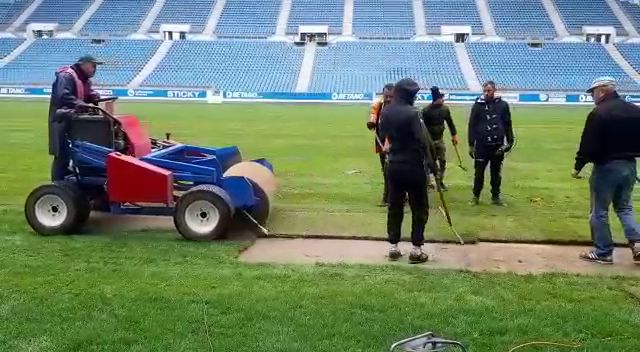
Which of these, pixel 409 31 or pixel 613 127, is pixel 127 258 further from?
pixel 409 31

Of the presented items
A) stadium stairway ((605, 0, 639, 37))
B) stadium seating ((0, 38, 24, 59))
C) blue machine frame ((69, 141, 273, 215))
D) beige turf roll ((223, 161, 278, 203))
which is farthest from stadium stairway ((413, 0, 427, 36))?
blue machine frame ((69, 141, 273, 215))

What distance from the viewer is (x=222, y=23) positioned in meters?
51.9

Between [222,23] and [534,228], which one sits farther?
[222,23]

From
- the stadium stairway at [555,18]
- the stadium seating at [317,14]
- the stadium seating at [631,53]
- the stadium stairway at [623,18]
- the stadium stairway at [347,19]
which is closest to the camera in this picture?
the stadium seating at [631,53]

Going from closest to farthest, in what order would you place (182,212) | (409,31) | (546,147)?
1. (182,212)
2. (546,147)
3. (409,31)

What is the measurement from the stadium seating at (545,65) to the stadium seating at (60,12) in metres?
30.6

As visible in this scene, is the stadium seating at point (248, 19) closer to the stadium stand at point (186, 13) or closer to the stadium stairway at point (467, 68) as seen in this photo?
the stadium stand at point (186, 13)

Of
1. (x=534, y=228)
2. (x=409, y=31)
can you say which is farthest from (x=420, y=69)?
(x=534, y=228)

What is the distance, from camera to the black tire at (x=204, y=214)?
734cm

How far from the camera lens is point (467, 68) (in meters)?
43.9

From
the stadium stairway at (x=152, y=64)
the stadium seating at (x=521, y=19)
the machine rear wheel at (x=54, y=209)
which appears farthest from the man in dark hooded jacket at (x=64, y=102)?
the stadium seating at (x=521, y=19)

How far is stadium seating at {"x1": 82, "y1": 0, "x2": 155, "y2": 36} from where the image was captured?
5081cm

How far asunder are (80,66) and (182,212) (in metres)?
2.14

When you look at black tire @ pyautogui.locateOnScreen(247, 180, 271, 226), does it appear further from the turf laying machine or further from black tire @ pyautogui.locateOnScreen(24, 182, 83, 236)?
black tire @ pyautogui.locateOnScreen(24, 182, 83, 236)
